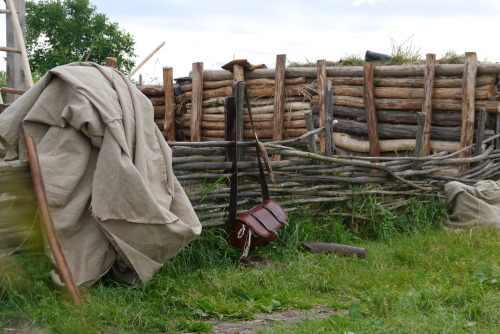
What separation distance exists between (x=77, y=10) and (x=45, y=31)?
4.58 feet

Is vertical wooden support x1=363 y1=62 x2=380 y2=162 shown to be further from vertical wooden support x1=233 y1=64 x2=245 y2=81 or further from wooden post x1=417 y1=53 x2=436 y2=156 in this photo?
vertical wooden support x1=233 y1=64 x2=245 y2=81

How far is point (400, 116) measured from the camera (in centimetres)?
968

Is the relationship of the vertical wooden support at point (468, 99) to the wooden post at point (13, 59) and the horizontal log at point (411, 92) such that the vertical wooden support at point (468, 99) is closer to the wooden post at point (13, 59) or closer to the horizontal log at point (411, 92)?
the horizontal log at point (411, 92)

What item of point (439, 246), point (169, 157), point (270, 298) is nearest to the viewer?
point (270, 298)

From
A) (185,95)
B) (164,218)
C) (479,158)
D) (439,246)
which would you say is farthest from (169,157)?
(185,95)

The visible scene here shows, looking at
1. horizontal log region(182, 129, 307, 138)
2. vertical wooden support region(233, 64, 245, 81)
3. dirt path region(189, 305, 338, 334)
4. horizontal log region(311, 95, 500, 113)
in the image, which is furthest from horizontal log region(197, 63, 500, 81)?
dirt path region(189, 305, 338, 334)

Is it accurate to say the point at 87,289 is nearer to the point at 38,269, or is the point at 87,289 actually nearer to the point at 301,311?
the point at 38,269

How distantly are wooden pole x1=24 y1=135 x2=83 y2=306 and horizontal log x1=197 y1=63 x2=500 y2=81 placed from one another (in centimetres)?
690

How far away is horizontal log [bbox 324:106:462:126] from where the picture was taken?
921cm

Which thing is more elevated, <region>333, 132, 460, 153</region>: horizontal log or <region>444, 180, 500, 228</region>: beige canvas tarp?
<region>333, 132, 460, 153</region>: horizontal log

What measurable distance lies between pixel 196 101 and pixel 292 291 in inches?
300

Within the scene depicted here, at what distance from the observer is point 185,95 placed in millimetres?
12039

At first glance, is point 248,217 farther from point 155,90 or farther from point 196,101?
point 155,90

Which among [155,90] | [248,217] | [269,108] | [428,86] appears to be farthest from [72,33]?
[248,217]
